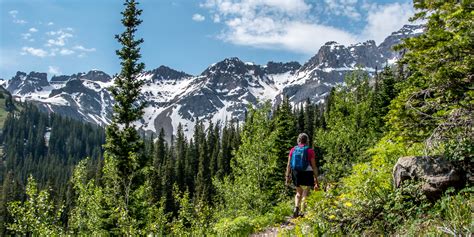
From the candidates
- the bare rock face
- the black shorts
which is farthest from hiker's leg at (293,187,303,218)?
the bare rock face

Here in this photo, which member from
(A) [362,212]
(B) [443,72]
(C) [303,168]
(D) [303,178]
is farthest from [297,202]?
(B) [443,72]

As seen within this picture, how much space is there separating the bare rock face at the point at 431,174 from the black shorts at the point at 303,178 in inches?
118

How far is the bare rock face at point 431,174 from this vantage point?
6789mm

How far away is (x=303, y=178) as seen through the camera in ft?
33.4

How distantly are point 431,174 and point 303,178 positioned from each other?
12.1 feet

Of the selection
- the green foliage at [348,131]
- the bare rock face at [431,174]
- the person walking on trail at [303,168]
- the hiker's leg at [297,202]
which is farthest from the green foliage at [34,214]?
the green foliage at [348,131]

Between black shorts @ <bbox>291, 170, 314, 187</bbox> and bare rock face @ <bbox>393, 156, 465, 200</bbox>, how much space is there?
9.85ft

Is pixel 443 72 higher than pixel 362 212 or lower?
higher

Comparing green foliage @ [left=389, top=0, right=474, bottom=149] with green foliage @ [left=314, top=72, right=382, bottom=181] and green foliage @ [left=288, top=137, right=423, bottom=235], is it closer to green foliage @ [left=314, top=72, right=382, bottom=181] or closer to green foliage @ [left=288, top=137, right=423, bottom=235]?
green foliage @ [left=288, top=137, right=423, bottom=235]

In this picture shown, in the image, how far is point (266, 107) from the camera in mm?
26156

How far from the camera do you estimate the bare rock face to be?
267 inches

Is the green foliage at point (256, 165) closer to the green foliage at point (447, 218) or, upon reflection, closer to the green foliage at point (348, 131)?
the green foliage at point (348, 131)

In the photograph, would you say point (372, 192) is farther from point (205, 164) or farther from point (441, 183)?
point (205, 164)

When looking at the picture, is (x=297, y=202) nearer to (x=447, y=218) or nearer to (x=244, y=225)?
(x=244, y=225)
